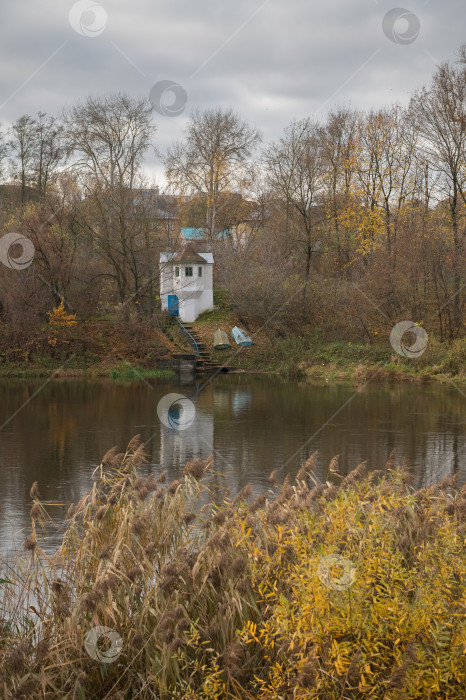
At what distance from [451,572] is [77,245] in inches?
1394

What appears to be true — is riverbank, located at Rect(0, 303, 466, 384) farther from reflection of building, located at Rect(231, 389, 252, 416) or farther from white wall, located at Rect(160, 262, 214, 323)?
reflection of building, located at Rect(231, 389, 252, 416)

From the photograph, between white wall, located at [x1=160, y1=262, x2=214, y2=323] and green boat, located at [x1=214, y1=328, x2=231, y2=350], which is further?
white wall, located at [x1=160, y1=262, x2=214, y2=323]

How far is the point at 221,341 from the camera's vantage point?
33.8 metres

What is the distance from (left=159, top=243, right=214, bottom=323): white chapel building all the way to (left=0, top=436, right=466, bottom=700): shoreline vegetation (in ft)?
107

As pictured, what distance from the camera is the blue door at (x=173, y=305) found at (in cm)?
3812

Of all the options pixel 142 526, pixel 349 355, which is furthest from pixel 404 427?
pixel 349 355

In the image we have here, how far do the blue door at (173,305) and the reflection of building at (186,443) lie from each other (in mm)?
20437

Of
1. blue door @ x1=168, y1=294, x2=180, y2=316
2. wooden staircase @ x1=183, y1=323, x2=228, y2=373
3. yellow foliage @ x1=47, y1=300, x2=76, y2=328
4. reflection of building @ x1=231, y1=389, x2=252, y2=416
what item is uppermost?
blue door @ x1=168, y1=294, x2=180, y2=316

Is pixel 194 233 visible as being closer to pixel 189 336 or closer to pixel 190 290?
pixel 190 290

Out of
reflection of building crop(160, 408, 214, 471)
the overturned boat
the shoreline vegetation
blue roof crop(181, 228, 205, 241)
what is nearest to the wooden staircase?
the overturned boat

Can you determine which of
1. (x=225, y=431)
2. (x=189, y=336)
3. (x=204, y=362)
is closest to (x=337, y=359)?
(x=204, y=362)

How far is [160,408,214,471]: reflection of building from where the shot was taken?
495 inches

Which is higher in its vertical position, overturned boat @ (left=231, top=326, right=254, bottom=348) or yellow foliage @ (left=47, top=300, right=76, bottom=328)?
yellow foliage @ (left=47, top=300, right=76, bottom=328)

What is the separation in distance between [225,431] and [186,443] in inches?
63.7
